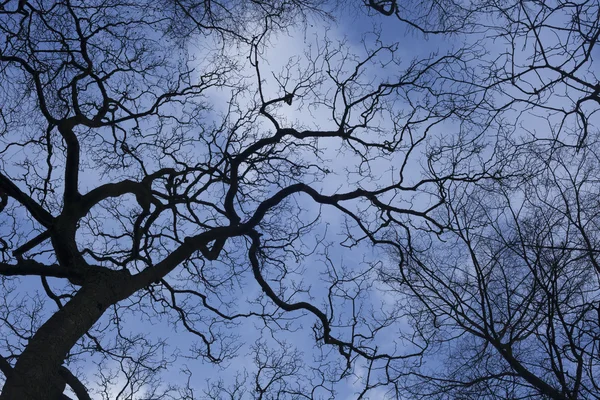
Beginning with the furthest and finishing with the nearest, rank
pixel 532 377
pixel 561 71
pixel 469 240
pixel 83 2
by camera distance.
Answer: pixel 83 2 < pixel 469 240 < pixel 532 377 < pixel 561 71

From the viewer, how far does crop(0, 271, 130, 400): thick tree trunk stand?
4.35m

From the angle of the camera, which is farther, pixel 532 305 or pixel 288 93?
pixel 288 93

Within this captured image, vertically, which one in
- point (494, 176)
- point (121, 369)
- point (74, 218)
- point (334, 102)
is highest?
point (334, 102)

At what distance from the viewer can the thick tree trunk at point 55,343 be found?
4.35 meters

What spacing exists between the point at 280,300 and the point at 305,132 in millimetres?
2271

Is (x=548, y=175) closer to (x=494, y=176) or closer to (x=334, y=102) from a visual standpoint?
(x=494, y=176)

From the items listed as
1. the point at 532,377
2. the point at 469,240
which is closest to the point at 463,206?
the point at 469,240

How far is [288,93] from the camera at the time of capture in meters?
7.21

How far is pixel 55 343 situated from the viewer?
4754mm

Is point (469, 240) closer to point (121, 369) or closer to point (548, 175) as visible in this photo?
point (548, 175)

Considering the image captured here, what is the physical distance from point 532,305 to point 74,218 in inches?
201

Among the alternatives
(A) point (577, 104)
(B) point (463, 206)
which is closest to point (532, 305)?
(B) point (463, 206)

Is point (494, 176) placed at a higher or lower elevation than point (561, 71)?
higher

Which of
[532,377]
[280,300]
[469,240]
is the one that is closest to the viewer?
[532,377]
